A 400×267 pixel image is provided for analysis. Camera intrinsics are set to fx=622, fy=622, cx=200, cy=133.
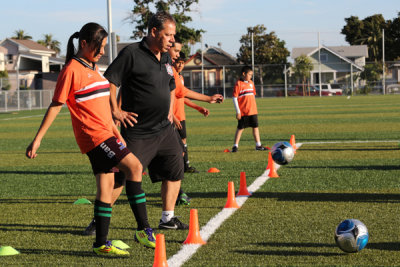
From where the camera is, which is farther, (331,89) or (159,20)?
(331,89)

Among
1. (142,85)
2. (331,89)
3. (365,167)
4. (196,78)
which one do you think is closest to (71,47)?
(142,85)

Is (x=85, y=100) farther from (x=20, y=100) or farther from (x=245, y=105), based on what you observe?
(x=20, y=100)

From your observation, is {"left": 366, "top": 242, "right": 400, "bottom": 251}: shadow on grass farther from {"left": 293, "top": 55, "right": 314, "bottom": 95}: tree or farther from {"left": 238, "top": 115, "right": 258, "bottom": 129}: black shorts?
{"left": 293, "top": 55, "right": 314, "bottom": 95}: tree

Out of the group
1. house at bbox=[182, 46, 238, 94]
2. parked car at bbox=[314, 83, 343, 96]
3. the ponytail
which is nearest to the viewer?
the ponytail

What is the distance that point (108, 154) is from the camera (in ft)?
16.9

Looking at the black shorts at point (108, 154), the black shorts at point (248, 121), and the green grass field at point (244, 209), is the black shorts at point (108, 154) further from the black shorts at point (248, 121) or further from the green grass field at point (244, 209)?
the black shorts at point (248, 121)

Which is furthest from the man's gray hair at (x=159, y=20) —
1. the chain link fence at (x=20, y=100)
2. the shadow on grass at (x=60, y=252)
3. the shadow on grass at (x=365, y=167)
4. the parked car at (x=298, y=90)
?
the parked car at (x=298, y=90)

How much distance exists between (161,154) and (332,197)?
2.77 metres

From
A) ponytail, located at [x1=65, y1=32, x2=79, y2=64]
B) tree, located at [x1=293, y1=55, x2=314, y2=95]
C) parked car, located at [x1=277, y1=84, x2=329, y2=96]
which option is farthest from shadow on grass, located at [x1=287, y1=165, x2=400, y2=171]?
tree, located at [x1=293, y1=55, x2=314, y2=95]

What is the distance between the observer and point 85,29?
17.0 ft

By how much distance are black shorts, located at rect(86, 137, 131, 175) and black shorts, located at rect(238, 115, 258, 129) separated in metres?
9.16

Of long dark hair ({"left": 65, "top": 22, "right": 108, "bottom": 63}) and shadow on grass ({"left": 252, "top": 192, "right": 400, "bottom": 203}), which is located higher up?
long dark hair ({"left": 65, "top": 22, "right": 108, "bottom": 63})

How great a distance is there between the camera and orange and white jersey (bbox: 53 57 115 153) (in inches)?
202

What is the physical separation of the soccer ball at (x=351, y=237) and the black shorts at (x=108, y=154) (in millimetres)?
1882
